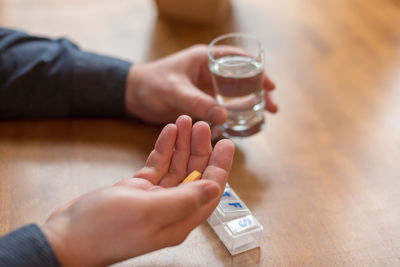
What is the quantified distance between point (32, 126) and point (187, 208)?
47 cm

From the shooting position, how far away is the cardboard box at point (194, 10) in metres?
1.10

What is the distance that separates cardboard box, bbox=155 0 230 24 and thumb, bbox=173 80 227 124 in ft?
1.23

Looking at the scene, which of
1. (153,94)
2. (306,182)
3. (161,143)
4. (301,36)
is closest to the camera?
(161,143)

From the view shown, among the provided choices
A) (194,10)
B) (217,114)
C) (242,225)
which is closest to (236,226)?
(242,225)

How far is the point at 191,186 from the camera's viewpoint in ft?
1.63

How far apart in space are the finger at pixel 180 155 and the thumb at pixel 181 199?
0.12 metres

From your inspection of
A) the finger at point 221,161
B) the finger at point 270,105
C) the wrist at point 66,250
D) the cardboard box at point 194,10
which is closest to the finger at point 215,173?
the finger at point 221,161

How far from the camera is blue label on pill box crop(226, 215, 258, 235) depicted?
60 cm

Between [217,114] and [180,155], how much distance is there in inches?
6.4

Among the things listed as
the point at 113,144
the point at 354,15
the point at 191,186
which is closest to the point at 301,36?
the point at 354,15

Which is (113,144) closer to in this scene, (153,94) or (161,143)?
(153,94)

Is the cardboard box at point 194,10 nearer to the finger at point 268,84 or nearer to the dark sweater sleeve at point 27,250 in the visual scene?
the finger at point 268,84

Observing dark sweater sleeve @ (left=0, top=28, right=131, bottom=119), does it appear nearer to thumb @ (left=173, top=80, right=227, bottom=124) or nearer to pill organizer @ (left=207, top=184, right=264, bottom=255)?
thumb @ (left=173, top=80, right=227, bottom=124)

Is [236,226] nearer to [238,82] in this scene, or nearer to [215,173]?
[215,173]
